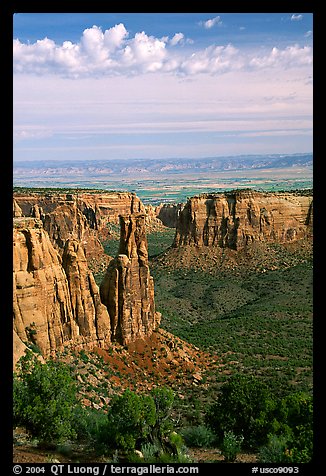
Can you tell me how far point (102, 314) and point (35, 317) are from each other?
253 inches

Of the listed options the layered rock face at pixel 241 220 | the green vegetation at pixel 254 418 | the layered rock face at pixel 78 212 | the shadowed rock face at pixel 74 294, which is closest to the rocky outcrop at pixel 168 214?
the layered rock face at pixel 78 212

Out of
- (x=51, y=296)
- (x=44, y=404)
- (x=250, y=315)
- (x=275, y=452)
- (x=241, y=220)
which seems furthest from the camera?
(x=241, y=220)

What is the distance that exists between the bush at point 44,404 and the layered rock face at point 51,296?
5933 mm

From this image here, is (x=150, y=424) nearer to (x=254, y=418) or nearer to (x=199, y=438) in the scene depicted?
(x=199, y=438)

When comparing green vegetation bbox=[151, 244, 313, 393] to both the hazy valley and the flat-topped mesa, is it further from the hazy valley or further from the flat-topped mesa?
the flat-topped mesa

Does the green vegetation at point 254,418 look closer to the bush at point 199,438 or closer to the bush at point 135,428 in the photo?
the bush at point 199,438

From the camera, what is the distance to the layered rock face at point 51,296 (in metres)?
22.0

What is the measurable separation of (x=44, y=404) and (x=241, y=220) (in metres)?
57.3

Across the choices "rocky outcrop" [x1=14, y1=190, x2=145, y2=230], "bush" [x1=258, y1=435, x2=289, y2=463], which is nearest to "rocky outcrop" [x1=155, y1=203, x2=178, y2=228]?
"rocky outcrop" [x1=14, y1=190, x2=145, y2=230]

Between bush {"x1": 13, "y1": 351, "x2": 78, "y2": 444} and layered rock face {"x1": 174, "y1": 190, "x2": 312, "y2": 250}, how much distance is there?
5538 cm

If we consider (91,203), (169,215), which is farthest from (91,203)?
(169,215)

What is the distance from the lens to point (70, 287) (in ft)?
86.7

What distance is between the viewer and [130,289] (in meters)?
30.6

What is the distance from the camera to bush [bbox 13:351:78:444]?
14.1 meters
